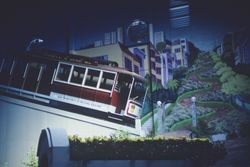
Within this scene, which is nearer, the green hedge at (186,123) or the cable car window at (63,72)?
→ the green hedge at (186,123)

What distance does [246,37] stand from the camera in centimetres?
1395

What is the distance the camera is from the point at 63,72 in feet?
48.3

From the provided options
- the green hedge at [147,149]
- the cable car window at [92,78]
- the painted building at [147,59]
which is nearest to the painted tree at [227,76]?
the painted building at [147,59]

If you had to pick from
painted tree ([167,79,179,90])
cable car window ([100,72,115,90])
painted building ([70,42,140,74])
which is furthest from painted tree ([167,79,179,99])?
cable car window ([100,72,115,90])

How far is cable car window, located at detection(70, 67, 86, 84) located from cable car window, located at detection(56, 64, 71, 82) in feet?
0.83

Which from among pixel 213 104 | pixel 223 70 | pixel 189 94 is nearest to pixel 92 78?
pixel 189 94

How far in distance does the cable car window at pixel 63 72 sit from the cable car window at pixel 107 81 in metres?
1.56

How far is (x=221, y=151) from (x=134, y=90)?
434 centimetres

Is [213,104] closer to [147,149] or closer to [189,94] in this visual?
[189,94]

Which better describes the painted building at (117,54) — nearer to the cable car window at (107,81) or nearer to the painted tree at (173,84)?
the cable car window at (107,81)

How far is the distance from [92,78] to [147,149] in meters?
A: 4.12

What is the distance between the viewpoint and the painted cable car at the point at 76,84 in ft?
46.8

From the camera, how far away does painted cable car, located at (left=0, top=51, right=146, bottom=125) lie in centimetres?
1426

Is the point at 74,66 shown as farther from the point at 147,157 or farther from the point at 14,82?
the point at 147,157
